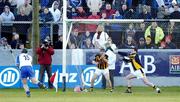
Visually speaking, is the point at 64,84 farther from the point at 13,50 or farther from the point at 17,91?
the point at 13,50

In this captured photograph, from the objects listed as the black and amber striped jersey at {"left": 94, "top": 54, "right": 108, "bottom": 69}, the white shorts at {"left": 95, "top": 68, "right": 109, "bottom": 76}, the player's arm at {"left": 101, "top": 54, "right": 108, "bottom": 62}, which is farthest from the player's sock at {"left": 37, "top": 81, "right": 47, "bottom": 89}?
the player's arm at {"left": 101, "top": 54, "right": 108, "bottom": 62}

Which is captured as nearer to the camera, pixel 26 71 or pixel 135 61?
pixel 26 71

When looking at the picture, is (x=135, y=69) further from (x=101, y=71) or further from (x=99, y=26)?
(x=99, y=26)

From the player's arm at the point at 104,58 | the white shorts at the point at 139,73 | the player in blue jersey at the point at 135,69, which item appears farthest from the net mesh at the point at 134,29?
the white shorts at the point at 139,73

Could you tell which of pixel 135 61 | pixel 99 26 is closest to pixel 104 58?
pixel 135 61

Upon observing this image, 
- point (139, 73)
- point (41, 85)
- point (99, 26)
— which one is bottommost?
point (41, 85)

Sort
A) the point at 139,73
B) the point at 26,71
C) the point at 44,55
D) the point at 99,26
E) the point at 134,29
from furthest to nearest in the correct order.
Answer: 1. the point at 134,29
2. the point at 99,26
3. the point at 44,55
4. the point at 139,73
5. the point at 26,71

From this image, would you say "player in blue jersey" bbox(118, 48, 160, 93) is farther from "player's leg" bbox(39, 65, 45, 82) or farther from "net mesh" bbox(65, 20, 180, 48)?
"player's leg" bbox(39, 65, 45, 82)

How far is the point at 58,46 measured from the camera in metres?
32.8

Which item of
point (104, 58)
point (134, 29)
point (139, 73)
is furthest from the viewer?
point (134, 29)

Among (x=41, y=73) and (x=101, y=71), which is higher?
(x=101, y=71)

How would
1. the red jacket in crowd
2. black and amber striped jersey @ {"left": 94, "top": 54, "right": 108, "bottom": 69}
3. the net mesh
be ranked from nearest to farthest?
1. black and amber striped jersey @ {"left": 94, "top": 54, "right": 108, "bottom": 69}
2. the red jacket in crowd
3. the net mesh

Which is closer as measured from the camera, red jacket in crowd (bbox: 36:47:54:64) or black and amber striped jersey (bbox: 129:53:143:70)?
black and amber striped jersey (bbox: 129:53:143:70)

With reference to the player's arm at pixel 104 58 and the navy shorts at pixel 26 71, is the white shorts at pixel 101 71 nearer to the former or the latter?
the player's arm at pixel 104 58
